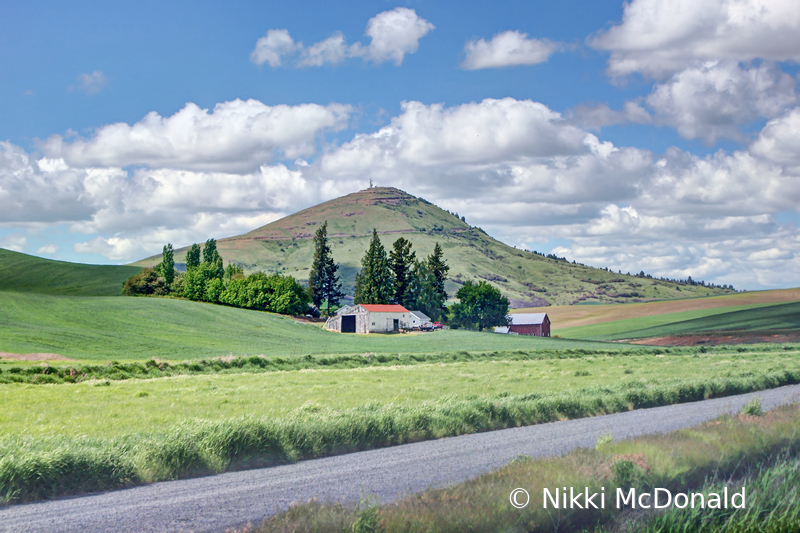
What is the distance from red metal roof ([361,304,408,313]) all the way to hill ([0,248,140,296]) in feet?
201

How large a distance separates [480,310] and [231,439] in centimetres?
12421

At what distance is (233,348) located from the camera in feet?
214

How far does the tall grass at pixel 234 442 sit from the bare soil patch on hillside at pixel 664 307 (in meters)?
123

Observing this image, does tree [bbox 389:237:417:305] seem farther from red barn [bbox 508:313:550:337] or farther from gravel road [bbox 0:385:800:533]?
gravel road [bbox 0:385:800:533]

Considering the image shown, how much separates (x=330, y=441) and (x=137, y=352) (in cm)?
4664

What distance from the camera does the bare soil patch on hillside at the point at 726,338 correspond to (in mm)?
75000

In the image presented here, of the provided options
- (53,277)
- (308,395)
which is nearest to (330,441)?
(308,395)

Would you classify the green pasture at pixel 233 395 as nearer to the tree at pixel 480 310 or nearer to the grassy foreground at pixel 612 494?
the grassy foreground at pixel 612 494

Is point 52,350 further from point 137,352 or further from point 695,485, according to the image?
point 695,485

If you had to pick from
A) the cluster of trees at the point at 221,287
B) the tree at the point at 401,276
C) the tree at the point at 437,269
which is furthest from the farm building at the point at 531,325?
the cluster of trees at the point at 221,287

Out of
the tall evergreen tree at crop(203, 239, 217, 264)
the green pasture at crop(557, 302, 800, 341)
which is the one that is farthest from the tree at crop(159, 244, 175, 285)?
the green pasture at crop(557, 302, 800, 341)

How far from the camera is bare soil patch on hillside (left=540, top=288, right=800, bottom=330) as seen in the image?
130m

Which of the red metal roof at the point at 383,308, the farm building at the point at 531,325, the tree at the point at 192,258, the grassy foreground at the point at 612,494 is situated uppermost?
the tree at the point at 192,258

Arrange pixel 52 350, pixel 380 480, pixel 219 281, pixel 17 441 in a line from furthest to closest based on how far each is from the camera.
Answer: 1. pixel 219 281
2. pixel 52 350
3. pixel 17 441
4. pixel 380 480
